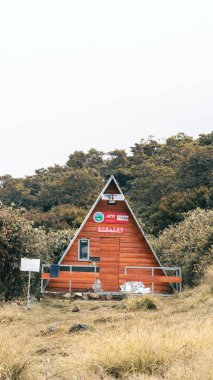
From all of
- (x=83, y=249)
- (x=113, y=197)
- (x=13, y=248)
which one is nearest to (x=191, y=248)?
(x=113, y=197)

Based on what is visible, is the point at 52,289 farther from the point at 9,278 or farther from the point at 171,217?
the point at 171,217

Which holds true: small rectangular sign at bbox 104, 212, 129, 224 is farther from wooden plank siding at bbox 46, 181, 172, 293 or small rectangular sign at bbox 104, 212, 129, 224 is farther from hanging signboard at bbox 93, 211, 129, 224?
wooden plank siding at bbox 46, 181, 172, 293

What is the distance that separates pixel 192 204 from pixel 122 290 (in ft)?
74.4

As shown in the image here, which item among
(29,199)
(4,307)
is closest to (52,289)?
(4,307)

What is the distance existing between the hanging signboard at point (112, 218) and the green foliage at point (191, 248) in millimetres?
3296

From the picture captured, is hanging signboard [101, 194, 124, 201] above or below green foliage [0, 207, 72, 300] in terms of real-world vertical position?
above

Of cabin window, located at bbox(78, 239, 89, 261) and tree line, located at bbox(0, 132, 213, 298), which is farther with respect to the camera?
cabin window, located at bbox(78, 239, 89, 261)

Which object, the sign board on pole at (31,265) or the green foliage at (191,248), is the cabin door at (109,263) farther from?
the sign board on pole at (31,265)

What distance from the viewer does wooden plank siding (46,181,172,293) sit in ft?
86.4

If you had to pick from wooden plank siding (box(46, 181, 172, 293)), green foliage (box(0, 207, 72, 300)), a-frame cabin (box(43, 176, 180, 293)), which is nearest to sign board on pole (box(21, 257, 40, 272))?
green foliage (box(0, 207, 72, 300))

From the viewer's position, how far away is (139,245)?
87.4 feet

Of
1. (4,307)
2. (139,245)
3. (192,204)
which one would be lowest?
(4,307)

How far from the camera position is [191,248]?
25.3 m

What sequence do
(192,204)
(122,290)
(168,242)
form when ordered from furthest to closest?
(192,204) < (168,242) < (122,290)
